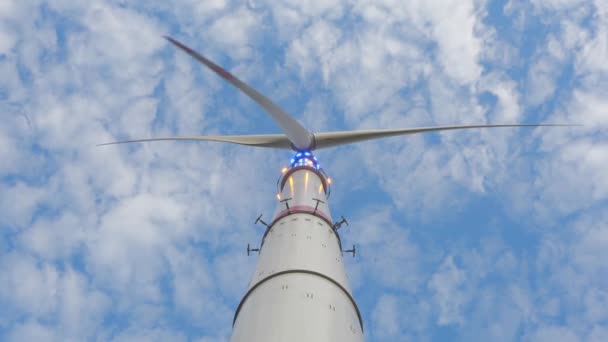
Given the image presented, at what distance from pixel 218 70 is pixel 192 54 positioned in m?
1.62

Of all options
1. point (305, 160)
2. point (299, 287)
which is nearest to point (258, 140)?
point (305, 160)

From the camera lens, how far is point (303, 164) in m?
31.5

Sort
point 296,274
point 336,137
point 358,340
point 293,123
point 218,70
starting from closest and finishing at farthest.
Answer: point 358,340 < point 296,274 < point 218,70 < point 293,123 < point 336,137

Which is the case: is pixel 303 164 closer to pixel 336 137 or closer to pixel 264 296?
pixel 336 137

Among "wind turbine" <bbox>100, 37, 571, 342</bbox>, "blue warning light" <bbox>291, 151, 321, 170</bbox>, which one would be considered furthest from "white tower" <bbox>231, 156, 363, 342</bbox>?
"blue warning light" <bbox>291, 151, 321, 170</bbox>

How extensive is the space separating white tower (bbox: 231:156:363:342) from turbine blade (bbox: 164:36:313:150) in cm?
590

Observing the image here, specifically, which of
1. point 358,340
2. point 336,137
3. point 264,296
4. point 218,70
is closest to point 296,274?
point 264,296

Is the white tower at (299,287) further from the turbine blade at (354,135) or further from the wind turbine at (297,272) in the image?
the turbine blade at (354,135)

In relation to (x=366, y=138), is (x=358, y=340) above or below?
below

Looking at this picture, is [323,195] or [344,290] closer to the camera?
[344,290]

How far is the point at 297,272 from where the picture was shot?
19.2m

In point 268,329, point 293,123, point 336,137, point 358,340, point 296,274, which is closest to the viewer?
point 268,329

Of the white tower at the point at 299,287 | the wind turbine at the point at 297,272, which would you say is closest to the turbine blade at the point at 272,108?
the wind turbine at the point at 297,272

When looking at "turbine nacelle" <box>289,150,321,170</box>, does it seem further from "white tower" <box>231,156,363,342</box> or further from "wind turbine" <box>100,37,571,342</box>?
"white tower" <box>231,156,363,342</box>
